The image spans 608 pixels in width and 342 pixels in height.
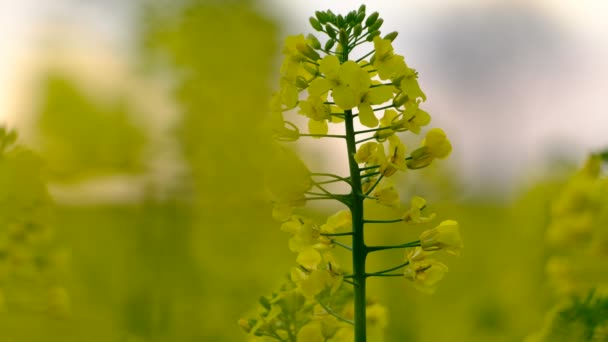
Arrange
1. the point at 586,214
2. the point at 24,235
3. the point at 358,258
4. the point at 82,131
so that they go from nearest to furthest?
the point at 358,258, the point at 24,235, the point at 586,214, the point at 82,131

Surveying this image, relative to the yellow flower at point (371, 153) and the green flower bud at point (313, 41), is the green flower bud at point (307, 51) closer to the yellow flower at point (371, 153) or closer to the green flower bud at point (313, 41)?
the green flower bud at point (313, 41)

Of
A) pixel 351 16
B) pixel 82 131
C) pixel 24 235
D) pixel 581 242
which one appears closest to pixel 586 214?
pixel 581 242

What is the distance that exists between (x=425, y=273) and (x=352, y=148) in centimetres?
18

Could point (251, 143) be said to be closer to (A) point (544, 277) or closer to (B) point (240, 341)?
(A) point (544, 277)

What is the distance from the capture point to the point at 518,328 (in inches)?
124

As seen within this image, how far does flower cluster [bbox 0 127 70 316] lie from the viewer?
5.15 feet

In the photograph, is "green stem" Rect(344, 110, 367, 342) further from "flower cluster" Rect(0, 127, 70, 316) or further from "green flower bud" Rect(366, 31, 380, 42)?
"flower cluster" Rect(0, 127, 70, 316)

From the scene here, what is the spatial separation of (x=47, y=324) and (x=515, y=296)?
6.46 feet

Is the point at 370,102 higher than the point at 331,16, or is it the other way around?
the point at 331,16

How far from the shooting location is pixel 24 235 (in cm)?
162

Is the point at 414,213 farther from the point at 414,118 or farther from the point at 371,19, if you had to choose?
the point at 371,19

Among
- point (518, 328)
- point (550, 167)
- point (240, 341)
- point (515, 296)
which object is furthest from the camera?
point (550, 167)

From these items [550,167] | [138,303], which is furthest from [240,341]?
[550,167]

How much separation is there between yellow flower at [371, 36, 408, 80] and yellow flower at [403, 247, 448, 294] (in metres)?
0.24
